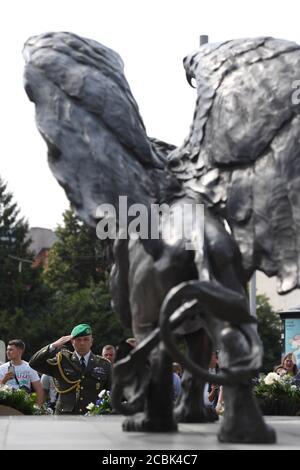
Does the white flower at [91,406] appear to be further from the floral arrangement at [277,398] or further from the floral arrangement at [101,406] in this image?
the floral arrangement at [277,398]

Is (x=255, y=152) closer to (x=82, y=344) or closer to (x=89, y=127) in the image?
(x=89, y=127)

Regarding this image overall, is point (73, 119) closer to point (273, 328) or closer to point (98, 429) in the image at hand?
point (98, 429)

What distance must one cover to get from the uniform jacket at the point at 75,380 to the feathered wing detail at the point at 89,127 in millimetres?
3128

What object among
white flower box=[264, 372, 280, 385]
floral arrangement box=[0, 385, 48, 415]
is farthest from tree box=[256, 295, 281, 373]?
floral arrangement box=[0, 385, 48, 415]

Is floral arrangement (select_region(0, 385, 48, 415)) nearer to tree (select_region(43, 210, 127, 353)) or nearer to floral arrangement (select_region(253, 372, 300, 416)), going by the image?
floral arrangement (select_region(253, 372, 300, 416))

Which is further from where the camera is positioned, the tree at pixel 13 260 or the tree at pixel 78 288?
the tree at pixel 13 260

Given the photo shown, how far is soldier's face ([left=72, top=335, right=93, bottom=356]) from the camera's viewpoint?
10.2 meters

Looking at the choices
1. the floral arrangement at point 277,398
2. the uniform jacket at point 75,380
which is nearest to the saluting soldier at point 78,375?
the uniform jacket at point 75,380

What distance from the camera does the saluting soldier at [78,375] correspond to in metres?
10.2

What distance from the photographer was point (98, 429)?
24.0 ft

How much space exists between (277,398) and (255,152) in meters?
4.11

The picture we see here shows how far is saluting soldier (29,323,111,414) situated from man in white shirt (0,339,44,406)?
86cm

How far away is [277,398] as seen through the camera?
34.5 feet

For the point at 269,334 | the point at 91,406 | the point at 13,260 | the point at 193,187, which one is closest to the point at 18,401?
the point at 91,406
